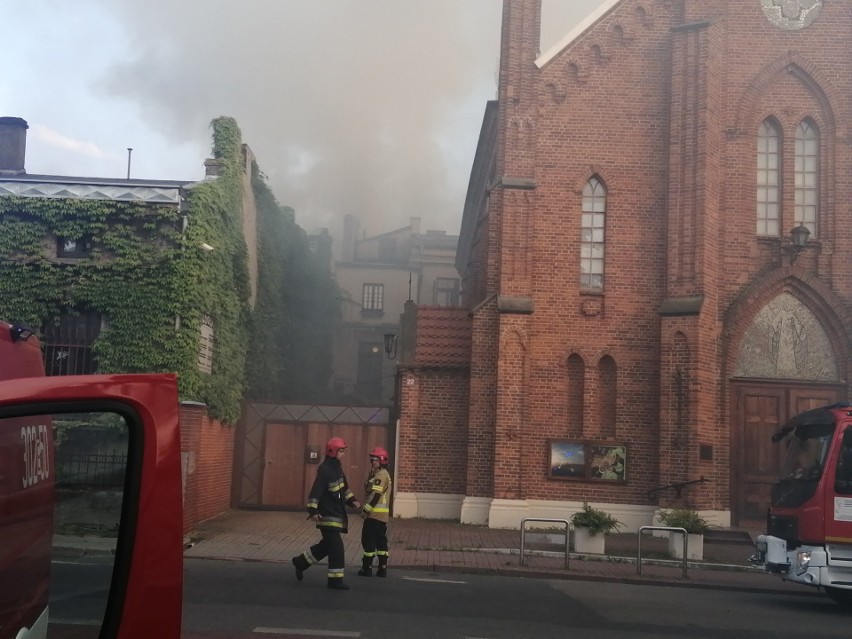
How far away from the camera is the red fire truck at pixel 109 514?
2758 mm

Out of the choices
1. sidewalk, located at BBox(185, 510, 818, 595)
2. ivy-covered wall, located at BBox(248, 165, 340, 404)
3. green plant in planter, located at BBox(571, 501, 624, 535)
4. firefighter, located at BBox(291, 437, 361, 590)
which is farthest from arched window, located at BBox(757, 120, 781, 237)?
firefighter, located at BBox(291, 437, 361, 590)

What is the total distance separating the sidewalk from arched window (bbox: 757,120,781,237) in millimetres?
7069

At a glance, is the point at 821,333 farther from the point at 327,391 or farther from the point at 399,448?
the point at 327,391

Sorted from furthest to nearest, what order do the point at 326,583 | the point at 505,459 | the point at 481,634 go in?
the point at 505,459 → the point at 326,583 → the point at 481,634

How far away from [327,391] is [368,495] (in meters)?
24.0

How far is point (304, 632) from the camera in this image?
8.16 meters

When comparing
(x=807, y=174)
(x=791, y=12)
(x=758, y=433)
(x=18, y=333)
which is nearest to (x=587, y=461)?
(x=758, y=433)

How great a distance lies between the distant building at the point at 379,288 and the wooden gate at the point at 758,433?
2672 cm

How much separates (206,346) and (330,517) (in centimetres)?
866

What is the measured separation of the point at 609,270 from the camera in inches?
794

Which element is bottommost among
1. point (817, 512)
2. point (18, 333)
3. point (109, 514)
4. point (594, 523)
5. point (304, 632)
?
point (304, 632)

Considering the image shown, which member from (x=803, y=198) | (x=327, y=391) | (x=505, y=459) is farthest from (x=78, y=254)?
(x=327, y=391)

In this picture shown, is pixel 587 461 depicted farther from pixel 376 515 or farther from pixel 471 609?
pixel 471 609

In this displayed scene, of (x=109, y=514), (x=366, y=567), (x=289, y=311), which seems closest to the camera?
(x=109, y=514)
